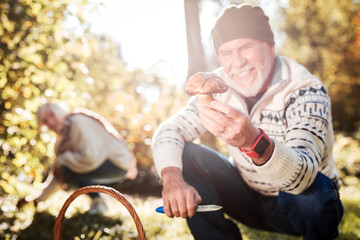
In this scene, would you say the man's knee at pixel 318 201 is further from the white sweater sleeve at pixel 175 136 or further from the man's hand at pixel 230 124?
the white sweater sleeve at pixel 175 136

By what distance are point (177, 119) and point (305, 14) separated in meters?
16.9

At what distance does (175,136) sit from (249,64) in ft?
2.07

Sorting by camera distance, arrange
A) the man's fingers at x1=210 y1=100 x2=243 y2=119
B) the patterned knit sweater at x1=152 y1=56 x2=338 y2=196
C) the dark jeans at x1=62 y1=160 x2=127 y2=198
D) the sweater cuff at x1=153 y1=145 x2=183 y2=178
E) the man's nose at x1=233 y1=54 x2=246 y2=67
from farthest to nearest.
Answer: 1. the dark jeans at x1=62 y1=160 x2=127 y2=198
2. the man's nose at x1=233 y1=54 x2=246 y2=67
3. the sweater cuff at x1=153 y1=145 x2=183 y2=178
4. the patterned knit sweater at x1=152 y1=56 x2=338 y2=196
5. the man's fingers at x1=210 y1=100 x2=243 y2=119

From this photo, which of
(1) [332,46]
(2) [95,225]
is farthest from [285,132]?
(1) [332,46]

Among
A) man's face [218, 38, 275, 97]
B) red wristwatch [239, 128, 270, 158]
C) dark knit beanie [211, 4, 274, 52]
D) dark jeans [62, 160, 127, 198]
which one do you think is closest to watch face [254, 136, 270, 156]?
red wristwatch [239, 128, 270, 158]

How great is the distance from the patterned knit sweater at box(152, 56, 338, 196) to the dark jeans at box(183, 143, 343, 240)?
94mm

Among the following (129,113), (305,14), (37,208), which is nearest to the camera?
(37,208)

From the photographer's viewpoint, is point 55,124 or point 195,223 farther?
point 55,124

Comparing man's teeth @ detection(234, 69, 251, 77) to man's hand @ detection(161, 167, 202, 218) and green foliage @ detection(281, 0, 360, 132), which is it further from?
green foliage @ detection(281, 0, 360, 132)

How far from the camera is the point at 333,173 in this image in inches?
78.2

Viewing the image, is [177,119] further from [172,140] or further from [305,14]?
[305,14]

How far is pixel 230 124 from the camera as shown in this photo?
1.23 metres

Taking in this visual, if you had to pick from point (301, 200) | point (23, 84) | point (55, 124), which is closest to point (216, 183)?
point (301, 200)

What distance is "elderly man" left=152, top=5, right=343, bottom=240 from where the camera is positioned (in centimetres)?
141
